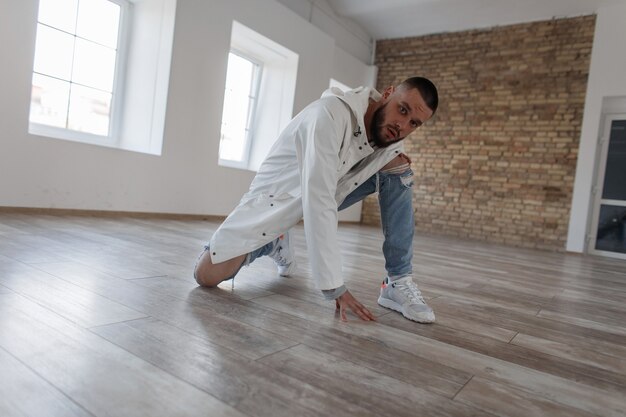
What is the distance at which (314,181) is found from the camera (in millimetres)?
1307

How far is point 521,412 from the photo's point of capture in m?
0.88

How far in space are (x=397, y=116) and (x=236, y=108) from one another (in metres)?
4.73

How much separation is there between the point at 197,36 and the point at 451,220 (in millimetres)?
4765

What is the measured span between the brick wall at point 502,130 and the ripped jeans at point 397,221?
557cm

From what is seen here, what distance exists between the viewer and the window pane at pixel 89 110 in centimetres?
408

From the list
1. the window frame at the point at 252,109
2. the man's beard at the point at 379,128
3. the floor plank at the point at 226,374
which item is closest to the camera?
the floor plank at the point at 226,374

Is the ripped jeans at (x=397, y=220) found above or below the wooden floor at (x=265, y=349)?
above

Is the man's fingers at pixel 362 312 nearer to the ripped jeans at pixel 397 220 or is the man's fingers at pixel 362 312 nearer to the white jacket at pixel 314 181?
the white jacket at pixel 314 181

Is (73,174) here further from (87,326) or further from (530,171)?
(530,171)

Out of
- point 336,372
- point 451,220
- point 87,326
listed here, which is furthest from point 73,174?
point 451,220

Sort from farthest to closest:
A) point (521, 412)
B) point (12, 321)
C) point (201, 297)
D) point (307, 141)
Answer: point (201, 297)
point (307, 141)
point (12, 321)
point (521, 412)

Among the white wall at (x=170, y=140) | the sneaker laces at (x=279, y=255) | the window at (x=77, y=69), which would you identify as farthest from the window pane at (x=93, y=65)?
the sneaker laces at (x=279, y=255)

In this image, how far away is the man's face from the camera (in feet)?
4.61

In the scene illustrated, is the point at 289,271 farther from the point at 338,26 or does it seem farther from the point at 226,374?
the point at 338,26
